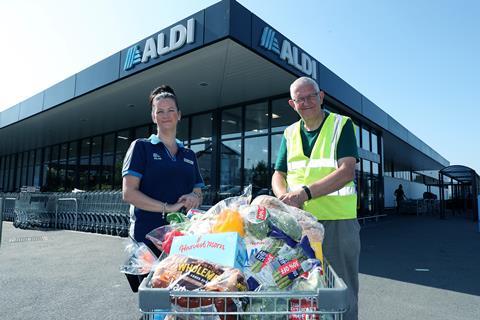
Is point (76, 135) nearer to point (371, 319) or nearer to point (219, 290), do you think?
point (371, 319)

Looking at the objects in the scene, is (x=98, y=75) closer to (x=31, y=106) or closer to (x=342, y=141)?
(x=31, y=106)

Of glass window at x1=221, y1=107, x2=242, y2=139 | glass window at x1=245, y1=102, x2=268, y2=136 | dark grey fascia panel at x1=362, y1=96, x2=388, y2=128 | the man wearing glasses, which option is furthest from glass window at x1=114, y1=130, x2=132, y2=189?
the man wearing glasses

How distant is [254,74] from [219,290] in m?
9.18

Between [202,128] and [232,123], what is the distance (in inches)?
73.0

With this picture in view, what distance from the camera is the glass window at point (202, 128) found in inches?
554

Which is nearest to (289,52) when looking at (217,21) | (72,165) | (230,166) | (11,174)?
(217,21)

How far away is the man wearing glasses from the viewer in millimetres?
2061

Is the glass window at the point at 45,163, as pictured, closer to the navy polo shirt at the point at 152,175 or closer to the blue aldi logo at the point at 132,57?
the blue aldi logo at the point at 132,57

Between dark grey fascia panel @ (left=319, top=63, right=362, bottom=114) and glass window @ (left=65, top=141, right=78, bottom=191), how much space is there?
17.2 meters

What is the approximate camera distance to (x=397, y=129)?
1867cm

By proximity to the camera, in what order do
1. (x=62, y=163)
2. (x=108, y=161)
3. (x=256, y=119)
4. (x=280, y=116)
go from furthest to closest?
(x=62, y=163) < (x=108, y=161) < (x=256, y=119) < (x=280, y=116)

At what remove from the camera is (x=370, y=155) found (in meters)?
15.6

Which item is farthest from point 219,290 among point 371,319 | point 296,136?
point 371,319

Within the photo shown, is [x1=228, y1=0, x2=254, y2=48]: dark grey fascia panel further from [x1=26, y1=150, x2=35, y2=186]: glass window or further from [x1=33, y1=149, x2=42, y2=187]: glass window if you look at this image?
[x1=26, y1=150, x2=35, y2=186]: glass window
